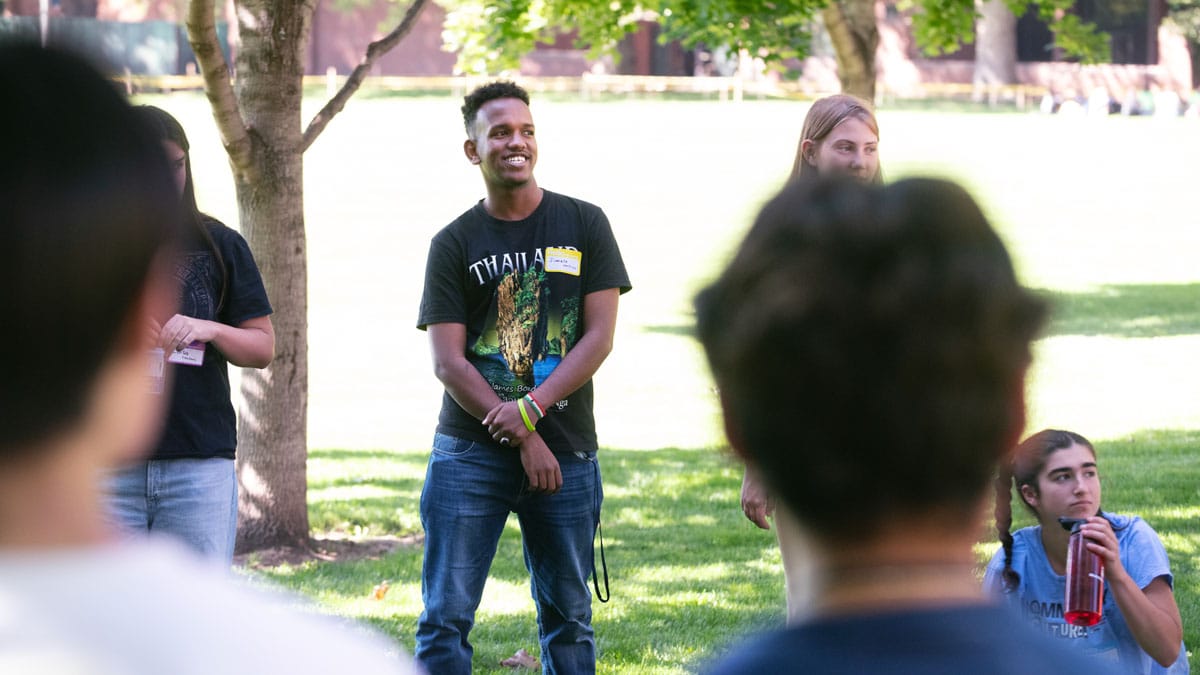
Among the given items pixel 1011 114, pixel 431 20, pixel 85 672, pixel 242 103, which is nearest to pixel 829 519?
pixel 85 672

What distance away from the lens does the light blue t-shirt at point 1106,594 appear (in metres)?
3.48

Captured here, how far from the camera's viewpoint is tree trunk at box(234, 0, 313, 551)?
6855 mm

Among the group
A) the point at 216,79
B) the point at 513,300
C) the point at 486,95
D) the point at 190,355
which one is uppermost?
the point at 216,79

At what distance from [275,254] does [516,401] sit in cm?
296

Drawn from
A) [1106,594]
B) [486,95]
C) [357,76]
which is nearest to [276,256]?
[357,76]

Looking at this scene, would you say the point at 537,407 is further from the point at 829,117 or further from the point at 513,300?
the point at 829,117

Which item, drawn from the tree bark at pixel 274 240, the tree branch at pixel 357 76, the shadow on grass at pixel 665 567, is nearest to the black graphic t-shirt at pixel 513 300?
the shadow on grass at pixel 665 567

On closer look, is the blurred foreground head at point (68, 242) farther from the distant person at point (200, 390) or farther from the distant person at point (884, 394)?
the distant person at point (200, 390)

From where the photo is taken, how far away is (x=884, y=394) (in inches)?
51.7

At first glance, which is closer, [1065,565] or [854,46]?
[1065,565]

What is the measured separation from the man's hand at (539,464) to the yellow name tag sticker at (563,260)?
0.53 meters

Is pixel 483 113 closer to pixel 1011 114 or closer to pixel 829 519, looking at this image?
pixel 829 519

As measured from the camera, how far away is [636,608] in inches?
256

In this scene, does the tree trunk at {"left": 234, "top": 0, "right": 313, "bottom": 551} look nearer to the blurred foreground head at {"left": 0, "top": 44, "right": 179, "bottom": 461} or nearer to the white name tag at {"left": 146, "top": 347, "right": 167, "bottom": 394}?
the white name tag at {"left": 146, "top": 347, "right": 167, "bottom": 394}
